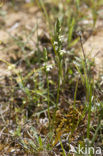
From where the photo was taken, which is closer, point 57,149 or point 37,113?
point 57,149

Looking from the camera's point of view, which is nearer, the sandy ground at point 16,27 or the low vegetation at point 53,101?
the low vegetation at point 53,101

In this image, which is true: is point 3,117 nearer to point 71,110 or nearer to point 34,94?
point 34,94

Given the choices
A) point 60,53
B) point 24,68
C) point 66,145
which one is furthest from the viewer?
point 24,68

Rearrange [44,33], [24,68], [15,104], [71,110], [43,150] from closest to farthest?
[43,150], [71,110], [15,104], [24,68], [44,33]

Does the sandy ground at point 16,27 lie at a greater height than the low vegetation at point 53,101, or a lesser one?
greater

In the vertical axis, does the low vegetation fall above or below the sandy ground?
below

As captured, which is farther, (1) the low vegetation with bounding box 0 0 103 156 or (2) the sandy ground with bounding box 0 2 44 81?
(2) the sandy ground with bounding box 0 2 44 81

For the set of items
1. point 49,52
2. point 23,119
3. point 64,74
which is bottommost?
point 23,119

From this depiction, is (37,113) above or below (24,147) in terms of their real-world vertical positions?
above

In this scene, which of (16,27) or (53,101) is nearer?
(53,101)

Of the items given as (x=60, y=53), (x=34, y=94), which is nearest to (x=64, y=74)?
(x=34, y=94)

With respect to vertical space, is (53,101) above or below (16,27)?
below
